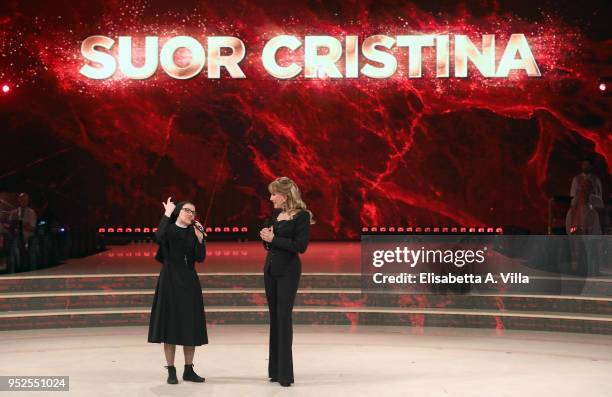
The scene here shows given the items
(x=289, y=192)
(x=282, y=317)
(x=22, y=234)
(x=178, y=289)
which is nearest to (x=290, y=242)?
(x=289, y=192)

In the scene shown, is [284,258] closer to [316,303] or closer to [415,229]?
[316,303]

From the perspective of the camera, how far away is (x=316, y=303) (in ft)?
29.5

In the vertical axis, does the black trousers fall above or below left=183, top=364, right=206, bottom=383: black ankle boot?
above

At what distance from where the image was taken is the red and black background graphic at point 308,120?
45.7 feet

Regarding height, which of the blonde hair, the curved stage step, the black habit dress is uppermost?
the blonde hair

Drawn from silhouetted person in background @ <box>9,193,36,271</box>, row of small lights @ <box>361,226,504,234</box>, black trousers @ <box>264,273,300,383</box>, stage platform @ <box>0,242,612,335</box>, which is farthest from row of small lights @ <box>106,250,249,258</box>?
black trousers @ <box>264,273,300,383</box>

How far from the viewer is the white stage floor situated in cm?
599

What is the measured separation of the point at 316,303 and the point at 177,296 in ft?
10.5

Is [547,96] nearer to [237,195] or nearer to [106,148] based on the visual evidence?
[237,195]

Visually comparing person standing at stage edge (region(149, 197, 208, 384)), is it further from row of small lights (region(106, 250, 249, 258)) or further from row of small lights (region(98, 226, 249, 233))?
row of small lights (region(98, 226, 249, 233))

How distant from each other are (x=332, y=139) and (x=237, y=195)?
1.65 meters

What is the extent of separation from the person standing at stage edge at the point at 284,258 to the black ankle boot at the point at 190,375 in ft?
1.85

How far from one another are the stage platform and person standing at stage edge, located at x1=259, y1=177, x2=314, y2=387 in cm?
282

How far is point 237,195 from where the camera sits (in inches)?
558
